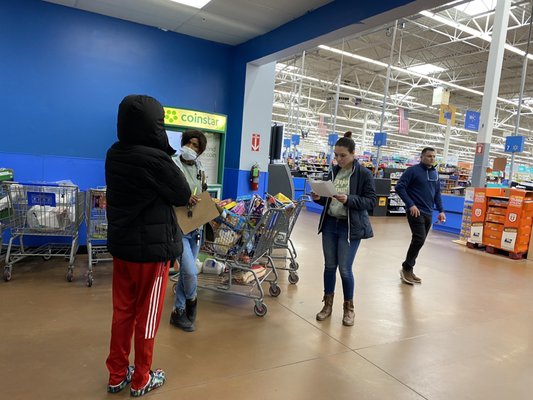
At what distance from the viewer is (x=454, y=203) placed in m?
9.73

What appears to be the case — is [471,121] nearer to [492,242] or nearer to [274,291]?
[492,242]

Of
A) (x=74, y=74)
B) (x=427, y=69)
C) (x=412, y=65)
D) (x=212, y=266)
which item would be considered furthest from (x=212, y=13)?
(x=427, y=69)

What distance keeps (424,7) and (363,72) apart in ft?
50.2

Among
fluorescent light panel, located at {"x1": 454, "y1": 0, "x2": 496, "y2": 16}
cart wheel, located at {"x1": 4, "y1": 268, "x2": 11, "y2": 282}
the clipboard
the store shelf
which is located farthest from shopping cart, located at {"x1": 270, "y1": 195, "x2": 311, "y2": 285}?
fluorescent light panel, located at {"x1": 454, "y1": 0, "x2": 496, "y2": 16}

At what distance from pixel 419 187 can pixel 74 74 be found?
473cm

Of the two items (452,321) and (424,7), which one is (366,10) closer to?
(424,7)

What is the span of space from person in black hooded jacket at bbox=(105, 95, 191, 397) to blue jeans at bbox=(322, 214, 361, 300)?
1.65m

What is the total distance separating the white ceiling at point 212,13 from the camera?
4.55 m

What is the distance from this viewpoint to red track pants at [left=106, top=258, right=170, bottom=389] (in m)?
2.11

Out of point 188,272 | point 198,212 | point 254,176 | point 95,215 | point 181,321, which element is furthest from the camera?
point 254,176

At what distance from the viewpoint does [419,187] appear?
15.9ft

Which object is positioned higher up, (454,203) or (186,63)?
(186,63)

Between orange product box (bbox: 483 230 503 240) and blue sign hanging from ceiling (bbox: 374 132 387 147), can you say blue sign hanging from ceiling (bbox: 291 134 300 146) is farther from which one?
orange product box (bbox: 483 230 503 240)

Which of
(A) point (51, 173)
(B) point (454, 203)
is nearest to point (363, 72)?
(B) point (454, 203)
